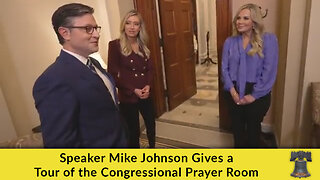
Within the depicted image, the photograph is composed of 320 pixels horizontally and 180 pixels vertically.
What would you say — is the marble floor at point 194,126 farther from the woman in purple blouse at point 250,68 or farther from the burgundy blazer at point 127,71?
the burgundy blazer at point 127,71

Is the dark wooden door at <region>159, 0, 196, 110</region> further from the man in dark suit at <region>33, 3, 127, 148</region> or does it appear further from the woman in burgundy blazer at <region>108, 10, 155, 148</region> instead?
the man in dark suit at <region>33, 3, 127, 148</region>

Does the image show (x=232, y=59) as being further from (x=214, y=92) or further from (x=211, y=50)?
(x=211, y=50)

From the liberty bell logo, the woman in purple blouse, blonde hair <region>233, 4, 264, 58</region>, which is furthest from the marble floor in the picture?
the liberty bell logo

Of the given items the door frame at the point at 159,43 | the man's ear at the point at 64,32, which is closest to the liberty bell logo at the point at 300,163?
the man's ear at the point at 64,32

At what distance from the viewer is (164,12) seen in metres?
2.99

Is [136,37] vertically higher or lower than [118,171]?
higher

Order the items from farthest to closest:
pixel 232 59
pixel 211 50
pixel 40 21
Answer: pixel 211 50 < pixel 40 21 < pixel 232 59

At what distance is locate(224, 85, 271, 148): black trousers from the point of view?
180 centimetres

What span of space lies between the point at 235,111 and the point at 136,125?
36.5 inches

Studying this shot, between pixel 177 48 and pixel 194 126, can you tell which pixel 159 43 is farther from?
pixel 194 126

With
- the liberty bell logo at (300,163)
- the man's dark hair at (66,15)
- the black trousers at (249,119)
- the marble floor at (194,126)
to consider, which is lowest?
the marble floor at (194,126)

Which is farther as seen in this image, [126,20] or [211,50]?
[211,50]

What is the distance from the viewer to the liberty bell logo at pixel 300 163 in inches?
37.1

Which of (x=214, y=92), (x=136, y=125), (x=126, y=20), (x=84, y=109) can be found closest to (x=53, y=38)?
(x=126, y=20)
